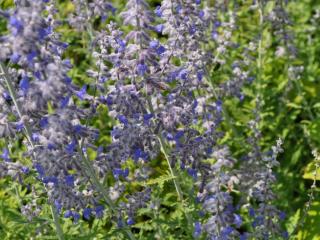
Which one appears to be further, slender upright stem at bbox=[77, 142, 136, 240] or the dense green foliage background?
the dense green foliage background

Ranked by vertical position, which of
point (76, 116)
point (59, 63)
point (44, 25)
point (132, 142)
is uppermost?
point (44, 25)

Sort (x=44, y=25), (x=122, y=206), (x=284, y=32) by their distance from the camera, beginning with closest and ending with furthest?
(x=44, y=25) < (x=122, y=206) < (x=284, y=32)

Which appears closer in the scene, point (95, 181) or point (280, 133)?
point (95, 181)

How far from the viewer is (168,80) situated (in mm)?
5469

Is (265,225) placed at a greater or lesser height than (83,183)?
lesser

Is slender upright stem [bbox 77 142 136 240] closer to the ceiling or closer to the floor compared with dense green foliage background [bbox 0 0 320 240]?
closer to the ceiling

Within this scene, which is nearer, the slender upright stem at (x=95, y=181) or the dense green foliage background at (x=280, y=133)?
the slender upright stem at (x=95, y=181)

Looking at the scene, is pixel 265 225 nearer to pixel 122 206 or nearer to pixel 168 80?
pixel 122 206

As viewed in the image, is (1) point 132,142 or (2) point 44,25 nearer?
(2) point 44,25

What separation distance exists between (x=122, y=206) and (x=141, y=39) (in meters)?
1.79

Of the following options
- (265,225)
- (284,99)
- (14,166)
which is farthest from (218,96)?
(14,166)

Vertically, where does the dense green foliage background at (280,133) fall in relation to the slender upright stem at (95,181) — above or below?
below

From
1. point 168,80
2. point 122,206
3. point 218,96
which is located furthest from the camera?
point 218,96

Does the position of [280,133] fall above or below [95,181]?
below
